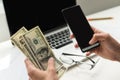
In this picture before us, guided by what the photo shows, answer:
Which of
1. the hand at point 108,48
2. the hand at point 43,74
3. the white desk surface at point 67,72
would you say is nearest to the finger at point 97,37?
the hand at point 108,48

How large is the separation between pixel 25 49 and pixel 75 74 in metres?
0.22

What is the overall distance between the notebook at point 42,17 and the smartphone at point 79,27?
0.18 m

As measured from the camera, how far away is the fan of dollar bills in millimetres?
814

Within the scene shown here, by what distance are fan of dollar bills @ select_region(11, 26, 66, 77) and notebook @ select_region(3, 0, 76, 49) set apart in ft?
0.65

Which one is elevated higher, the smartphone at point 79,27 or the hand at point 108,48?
the smartphone at point 79,27

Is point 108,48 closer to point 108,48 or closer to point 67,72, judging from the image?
point 108,48

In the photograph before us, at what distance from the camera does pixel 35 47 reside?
83 centimetres

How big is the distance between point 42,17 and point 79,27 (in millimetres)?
257

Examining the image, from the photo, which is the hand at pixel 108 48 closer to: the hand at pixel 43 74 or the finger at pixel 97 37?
the finger at pixel 97 37

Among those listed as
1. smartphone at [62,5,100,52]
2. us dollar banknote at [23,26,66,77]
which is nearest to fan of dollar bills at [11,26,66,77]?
us dollar banknote at [23,26,66,77]

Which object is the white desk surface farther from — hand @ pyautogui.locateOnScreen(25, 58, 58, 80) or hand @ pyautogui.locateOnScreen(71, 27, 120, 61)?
hand @ pyautogui.locateOnScreen(25, 58, 58, 80)

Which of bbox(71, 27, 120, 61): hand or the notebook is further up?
the notebook

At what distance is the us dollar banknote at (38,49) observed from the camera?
0.82m

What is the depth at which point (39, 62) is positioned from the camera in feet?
2.68
